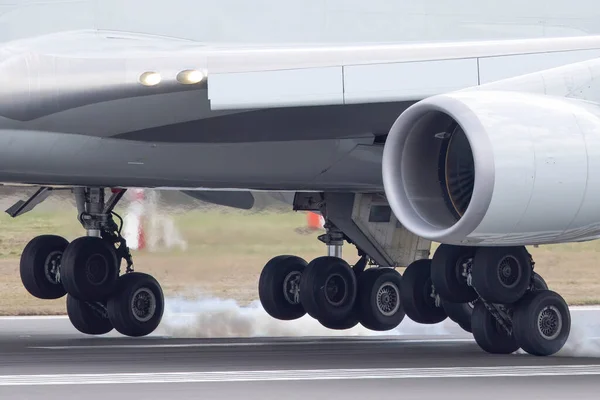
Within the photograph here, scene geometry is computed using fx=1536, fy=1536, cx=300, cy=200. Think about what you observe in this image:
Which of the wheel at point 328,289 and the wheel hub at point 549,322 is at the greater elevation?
the wheel at point 328,289

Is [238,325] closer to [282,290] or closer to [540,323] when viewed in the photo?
[282,290]

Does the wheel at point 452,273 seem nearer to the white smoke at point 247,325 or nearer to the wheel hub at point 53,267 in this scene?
the white smoke at point 247,325

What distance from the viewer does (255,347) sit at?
15211mm

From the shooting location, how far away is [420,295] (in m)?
16.0

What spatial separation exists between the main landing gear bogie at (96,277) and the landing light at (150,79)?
13.8 ft

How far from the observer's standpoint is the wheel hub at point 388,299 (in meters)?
17.3

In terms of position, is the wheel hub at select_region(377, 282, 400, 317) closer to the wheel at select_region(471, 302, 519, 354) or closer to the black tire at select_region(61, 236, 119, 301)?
the black tire at select_region(61, 236, 119, 301)

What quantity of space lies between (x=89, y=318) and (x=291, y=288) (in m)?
2.47

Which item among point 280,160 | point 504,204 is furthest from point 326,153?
point 504,204

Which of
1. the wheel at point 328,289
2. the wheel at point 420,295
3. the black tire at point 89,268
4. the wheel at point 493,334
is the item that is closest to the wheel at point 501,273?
the wheel at point 493,334

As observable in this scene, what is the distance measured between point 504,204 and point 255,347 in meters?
5.45

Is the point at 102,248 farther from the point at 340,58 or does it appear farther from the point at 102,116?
the point at 340,58

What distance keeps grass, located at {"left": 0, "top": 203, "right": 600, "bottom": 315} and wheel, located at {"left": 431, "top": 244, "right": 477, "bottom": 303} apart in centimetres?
455

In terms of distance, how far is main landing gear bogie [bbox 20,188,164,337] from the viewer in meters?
15.9
